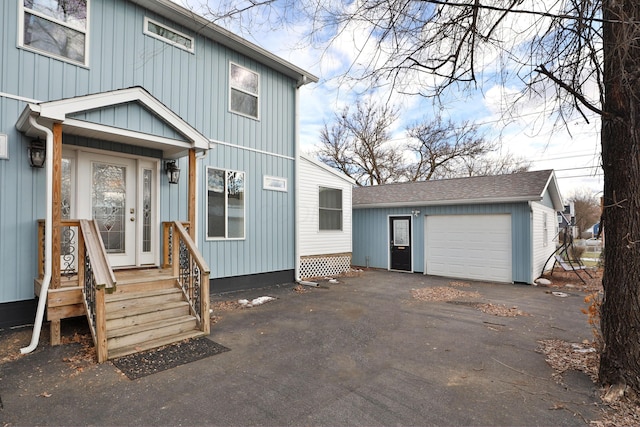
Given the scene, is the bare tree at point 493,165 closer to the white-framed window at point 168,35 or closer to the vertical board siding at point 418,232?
the vertical board siding at point 418,232

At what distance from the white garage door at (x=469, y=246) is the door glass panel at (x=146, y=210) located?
327 inches

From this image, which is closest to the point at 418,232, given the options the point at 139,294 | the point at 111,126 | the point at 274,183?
the point at 274,183

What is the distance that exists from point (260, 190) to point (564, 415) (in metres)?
6.80

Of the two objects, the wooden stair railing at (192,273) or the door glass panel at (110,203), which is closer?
the wooden stair railing at (192,273)

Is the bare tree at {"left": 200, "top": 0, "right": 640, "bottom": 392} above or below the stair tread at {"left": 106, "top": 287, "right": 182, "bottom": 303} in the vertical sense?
above

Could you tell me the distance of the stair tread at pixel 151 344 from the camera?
379cm

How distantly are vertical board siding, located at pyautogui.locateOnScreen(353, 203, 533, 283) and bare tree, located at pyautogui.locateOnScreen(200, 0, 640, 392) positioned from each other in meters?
6.72

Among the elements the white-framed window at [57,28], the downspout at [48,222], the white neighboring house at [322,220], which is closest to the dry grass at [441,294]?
the white neighboring house at [322,220]

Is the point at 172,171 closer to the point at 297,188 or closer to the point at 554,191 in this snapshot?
the point at 297,188

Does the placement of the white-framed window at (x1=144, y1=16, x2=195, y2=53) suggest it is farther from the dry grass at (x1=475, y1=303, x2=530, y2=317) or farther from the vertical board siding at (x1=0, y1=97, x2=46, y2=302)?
the dry grass at (x1=475, y1=303, x2=530, y2=317)

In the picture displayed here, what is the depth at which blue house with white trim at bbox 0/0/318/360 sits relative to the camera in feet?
15.1

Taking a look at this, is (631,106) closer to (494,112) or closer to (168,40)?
(494,112)

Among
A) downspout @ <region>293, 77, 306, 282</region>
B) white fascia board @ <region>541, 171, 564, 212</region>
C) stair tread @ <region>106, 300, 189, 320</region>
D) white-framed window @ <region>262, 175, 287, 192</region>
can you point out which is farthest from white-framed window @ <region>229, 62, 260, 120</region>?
white fascia board @ <region>541, 171, 564, 212</region>

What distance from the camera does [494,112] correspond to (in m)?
3.63
